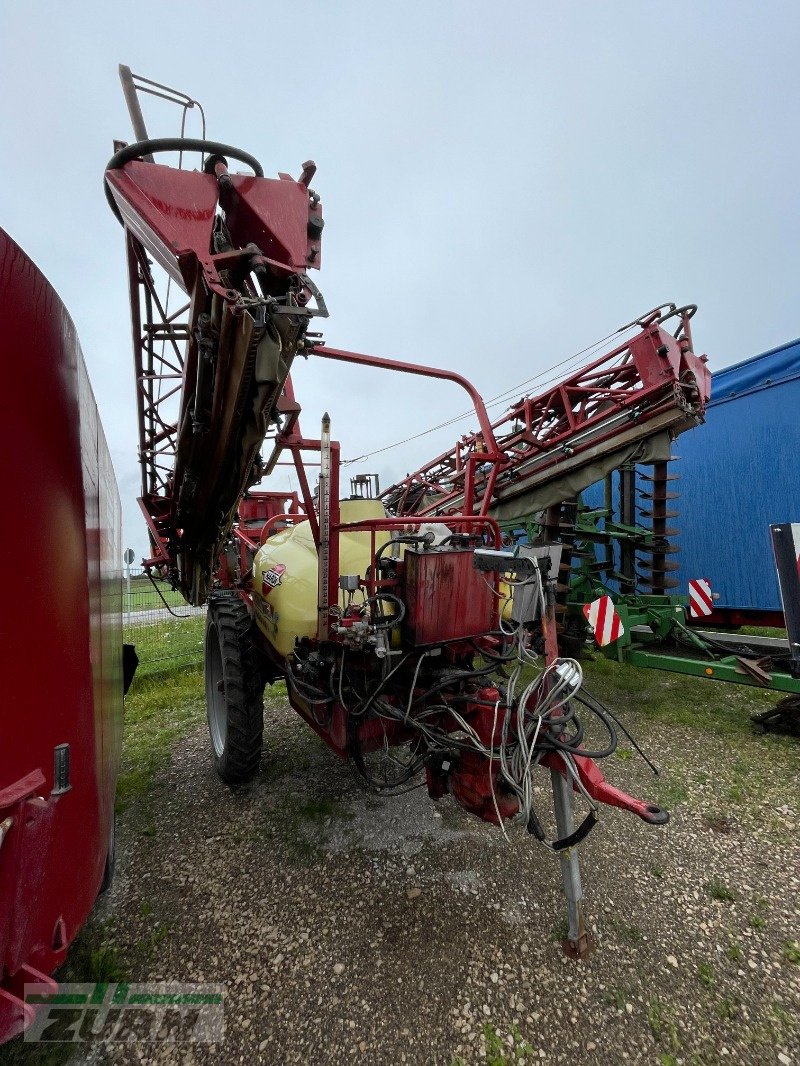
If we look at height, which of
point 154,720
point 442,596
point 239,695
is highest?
point 442,596

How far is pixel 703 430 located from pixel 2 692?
9.21m

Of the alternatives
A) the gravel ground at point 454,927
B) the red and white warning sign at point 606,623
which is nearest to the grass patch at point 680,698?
the red and white warning sign at point 606,623

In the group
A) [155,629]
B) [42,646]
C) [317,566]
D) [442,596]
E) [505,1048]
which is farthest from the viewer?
[155,629]

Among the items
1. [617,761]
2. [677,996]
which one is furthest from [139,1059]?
[617,761]

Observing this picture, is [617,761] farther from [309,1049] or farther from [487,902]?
[309,1049]

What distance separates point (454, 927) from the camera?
7.38 feet

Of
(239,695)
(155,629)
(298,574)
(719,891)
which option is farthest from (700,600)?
(155,629)

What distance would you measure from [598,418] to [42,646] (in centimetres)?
529

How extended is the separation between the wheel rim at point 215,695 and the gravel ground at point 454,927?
18.7 inches

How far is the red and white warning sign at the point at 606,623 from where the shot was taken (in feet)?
17.0

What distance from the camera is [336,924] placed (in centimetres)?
231

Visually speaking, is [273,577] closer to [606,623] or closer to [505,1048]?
[505,1048]

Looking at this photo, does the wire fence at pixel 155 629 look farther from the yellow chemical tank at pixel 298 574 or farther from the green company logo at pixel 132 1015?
the green company logo at pixel 132 1015

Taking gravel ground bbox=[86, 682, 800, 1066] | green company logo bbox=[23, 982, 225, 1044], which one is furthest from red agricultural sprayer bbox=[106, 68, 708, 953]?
Answer: green company logo bbox=[23, 982, 225, 1044]
